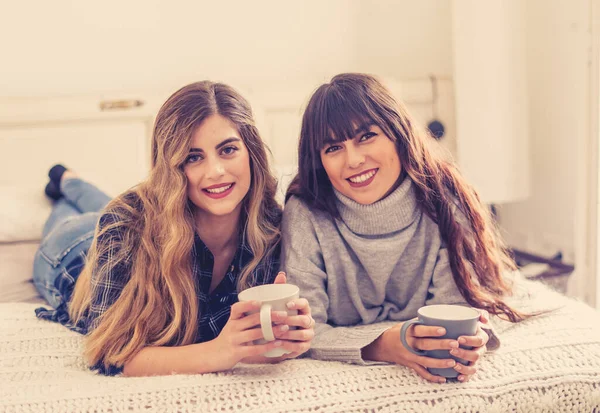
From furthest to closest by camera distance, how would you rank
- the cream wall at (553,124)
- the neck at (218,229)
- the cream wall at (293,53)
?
the cream wall at (293,53), the cream wall at (553,124), the neck at (218,229)

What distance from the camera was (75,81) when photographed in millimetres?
2178

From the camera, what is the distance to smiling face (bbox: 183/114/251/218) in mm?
1126

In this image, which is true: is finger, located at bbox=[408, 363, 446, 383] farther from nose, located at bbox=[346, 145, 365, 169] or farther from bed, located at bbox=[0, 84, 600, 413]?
nose, located at bbox=[346, 145, 365, 169]

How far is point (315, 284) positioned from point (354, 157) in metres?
0.27

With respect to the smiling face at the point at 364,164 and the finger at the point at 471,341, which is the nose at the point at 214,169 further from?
the finger at the point at 471,341

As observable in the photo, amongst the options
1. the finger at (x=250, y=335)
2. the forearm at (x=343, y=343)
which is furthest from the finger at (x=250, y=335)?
the forearm at (x=343, y=343)

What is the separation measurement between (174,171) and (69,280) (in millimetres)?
556

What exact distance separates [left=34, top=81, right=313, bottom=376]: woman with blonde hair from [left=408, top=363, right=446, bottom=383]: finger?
0.27 meters

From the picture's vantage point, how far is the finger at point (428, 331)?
866 mm

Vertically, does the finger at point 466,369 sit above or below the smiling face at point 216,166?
below

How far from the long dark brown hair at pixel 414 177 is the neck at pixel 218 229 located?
5.9 inches

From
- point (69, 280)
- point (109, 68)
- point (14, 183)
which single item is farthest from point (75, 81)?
point (69, 280)

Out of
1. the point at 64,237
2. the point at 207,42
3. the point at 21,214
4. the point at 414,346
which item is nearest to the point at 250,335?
the point at 414,346

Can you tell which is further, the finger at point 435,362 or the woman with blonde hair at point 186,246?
the woman with blonde hair at point 186,246
